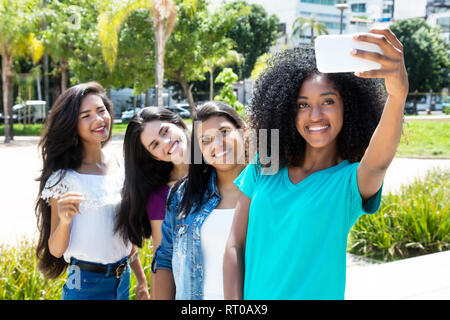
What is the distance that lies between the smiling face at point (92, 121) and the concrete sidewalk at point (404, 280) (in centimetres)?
234

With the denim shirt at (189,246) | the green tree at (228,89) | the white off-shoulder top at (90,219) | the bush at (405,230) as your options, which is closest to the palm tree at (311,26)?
the green tree at (228,89)

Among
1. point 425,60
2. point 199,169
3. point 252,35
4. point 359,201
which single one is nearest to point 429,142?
point 199,169

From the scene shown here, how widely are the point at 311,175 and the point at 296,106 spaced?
265 mm

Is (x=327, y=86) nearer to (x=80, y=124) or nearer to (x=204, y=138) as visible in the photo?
(x=204, y=138)

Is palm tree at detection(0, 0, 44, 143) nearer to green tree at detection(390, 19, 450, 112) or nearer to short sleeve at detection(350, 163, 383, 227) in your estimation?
short sleeve at detection(350, 163, 383, 227)

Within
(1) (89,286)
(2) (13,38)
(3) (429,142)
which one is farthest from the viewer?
(2) (13,38)

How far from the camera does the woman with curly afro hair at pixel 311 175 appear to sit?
4.44 feet

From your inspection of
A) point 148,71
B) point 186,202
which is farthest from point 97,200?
point 148,71

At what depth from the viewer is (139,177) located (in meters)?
2.36

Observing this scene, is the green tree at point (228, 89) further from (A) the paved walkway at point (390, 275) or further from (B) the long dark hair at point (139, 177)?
(B) the long dark hair at point (139, 177)

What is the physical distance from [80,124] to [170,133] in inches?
19.0

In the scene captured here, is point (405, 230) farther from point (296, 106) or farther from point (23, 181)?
point (23, 181)

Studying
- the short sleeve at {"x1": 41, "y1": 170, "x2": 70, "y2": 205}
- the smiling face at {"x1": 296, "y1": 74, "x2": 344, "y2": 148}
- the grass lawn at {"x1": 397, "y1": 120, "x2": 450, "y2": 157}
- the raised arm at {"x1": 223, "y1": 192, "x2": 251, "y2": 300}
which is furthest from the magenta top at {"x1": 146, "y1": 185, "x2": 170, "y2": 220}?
the grass lawn at {"x1": 397, "y1": 120, "x2": 450, "y2": 157}
